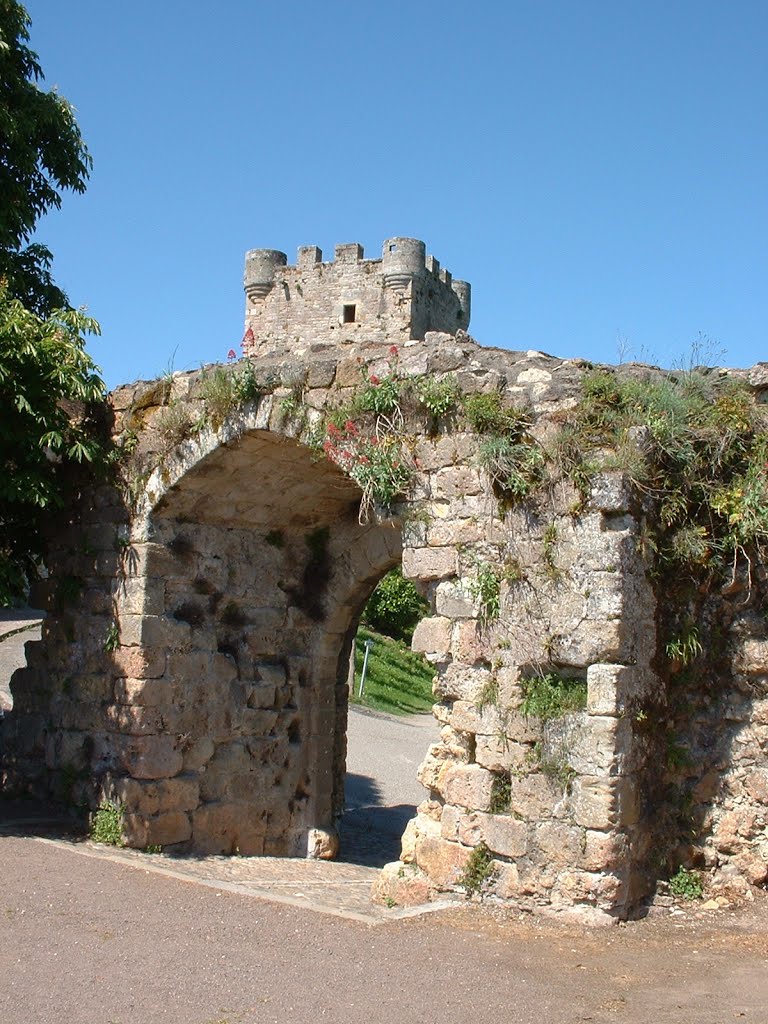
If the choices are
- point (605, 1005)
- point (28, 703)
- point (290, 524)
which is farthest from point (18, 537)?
point (605, 1005)

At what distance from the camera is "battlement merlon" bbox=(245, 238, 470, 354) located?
29.7 metres

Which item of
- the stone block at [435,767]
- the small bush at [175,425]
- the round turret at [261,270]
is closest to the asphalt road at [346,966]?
the stone block at [435,767]

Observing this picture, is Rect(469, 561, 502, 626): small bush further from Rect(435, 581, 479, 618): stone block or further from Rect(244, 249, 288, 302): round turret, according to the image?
Rect(244, 249, 288, 302): round turret

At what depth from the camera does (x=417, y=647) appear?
20.7 feet

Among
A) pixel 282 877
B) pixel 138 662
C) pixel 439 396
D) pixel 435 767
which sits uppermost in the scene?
pixel 439 396

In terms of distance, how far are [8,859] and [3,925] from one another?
4.22 feet

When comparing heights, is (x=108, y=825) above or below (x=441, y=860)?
below

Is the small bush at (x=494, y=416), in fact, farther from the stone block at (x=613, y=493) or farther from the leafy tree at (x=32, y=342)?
the leafy tree at (x=32, y=342)

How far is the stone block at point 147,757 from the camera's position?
7.72 m

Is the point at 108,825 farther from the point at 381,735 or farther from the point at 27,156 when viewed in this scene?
the point at 381,735

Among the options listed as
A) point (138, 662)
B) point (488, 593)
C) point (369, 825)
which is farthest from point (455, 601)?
point (369, 825)

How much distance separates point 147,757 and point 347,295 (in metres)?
24.1

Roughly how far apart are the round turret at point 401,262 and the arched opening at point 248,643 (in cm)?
2157

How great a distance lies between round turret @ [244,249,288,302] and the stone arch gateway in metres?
24.0
